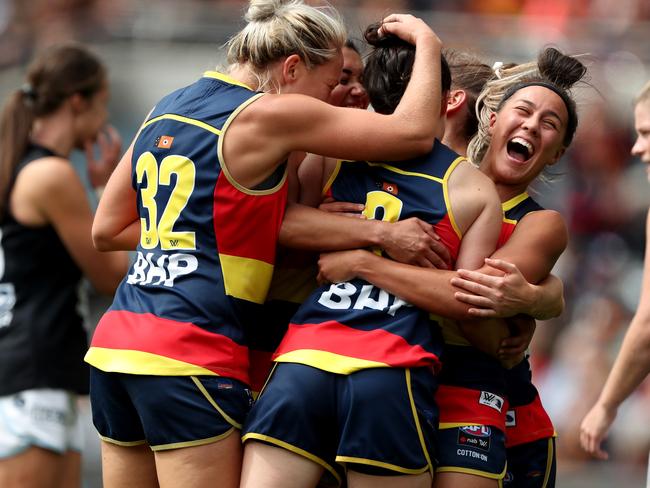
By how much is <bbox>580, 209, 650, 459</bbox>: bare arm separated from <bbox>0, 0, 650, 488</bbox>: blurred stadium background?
143 inches

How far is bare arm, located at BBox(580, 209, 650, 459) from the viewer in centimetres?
475

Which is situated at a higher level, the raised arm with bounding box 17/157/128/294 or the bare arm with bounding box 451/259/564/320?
the bare arm with bounding box 451/259/564/320

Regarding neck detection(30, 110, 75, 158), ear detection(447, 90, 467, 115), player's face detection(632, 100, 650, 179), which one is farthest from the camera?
neck detection(30, 110, 75, 158)

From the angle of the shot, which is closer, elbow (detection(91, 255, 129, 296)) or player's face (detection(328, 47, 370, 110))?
player's face (detection(328, 47, 370, 110))

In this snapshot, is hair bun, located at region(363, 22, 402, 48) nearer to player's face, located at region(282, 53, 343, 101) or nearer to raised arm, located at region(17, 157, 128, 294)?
player's face, located at region(282, 53, 343, 101)

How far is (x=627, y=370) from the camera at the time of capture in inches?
189

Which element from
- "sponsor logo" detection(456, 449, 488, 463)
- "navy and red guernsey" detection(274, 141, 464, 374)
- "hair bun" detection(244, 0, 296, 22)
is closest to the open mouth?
"navy and red guernsey" detection(274, 141, 464, 374)

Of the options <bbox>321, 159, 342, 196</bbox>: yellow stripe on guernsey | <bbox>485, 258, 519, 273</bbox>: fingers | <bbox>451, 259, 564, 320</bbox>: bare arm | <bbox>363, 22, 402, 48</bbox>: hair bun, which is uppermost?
<bbox>363, 22, 402, 48</bbox>: hair bun

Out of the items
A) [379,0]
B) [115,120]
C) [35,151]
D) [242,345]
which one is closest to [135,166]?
[242,345]

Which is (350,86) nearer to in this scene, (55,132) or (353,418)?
(353,418)

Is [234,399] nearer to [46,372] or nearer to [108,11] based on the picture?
[46,372]

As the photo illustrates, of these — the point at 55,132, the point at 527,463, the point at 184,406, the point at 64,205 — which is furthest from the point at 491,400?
the point at 55,132

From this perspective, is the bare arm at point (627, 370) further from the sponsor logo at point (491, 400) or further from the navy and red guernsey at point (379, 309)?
the navy and red guernsey at point (379, 309)

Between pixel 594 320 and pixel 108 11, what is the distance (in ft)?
15.8
